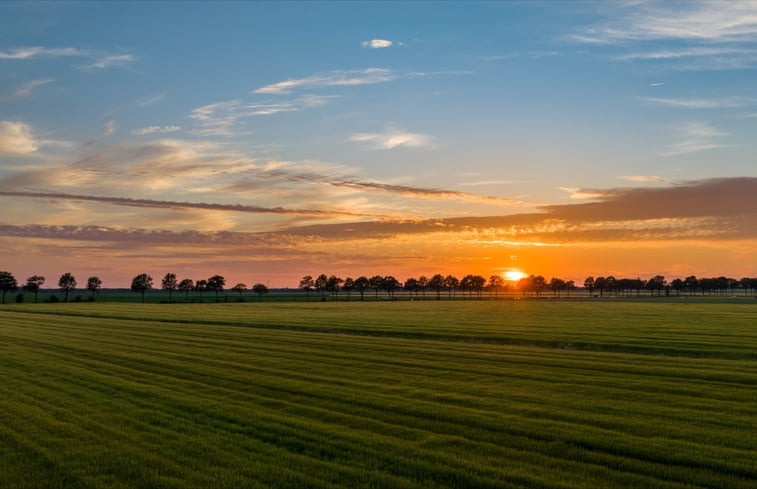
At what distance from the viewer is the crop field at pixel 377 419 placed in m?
11.1

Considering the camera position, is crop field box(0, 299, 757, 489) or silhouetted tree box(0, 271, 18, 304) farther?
silhouetted tree box(0, 271, 18, 304)

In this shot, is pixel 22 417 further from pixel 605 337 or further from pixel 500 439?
pixel 605 337

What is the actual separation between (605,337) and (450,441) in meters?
30.0

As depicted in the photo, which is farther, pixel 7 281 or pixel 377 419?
pixel 7 281

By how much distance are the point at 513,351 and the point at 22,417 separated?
2308 centimetres

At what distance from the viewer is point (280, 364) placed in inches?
1032

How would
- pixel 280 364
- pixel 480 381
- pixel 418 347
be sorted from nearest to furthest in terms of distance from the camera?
pixel 480 381 < pixel 280 364 < pixel 418 347

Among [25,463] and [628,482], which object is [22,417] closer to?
[25,463]

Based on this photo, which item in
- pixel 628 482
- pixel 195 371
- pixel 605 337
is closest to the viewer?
pixel 628 482

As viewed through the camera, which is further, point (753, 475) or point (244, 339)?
point (244, 339)

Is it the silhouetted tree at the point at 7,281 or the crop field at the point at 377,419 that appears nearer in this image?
the crop field at the point at 377,419

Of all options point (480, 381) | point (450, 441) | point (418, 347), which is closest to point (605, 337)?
point (418, 347)

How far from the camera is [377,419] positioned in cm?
1528

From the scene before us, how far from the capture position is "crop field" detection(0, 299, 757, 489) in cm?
1109
